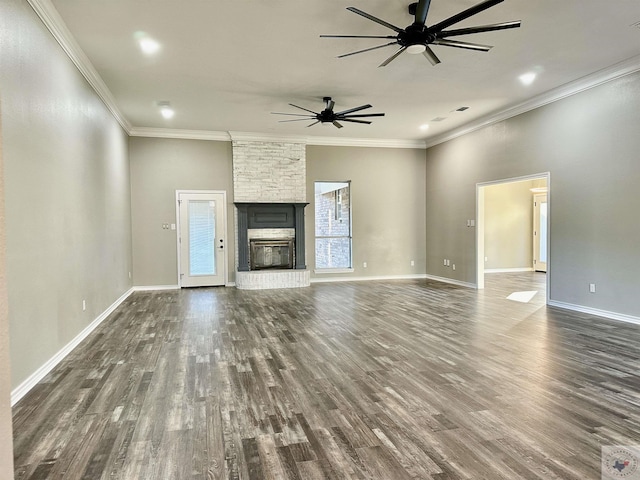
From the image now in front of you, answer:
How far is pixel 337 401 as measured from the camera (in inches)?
109

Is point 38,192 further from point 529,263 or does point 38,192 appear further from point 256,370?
point 529,263

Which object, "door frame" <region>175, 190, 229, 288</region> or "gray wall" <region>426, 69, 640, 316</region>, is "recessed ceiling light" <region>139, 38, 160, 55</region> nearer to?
"door frame" <region>175, 190, 229, 288</region>

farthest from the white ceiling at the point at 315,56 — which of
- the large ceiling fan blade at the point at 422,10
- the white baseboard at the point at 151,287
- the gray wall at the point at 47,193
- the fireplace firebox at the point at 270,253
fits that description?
the white baseboard at the point at 151,287

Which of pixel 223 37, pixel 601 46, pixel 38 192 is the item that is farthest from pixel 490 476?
pixel 601 46

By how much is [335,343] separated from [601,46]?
458 centimetres

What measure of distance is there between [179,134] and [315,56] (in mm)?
4574

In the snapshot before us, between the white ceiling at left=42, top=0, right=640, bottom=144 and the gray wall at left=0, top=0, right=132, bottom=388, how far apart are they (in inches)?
23.2

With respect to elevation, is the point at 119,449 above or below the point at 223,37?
below

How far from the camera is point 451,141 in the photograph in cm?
873

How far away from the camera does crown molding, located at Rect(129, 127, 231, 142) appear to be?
8000mm

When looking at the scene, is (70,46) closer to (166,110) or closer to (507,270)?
(166,110)

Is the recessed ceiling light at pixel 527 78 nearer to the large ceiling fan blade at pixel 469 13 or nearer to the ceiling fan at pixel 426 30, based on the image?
the ceiling fan at pixel 426 30

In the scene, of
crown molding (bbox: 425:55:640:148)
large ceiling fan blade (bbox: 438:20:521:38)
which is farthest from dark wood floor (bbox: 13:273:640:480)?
crown molding (bbox: 425:55:640:148)

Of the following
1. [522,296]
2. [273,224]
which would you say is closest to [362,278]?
[273,224]
